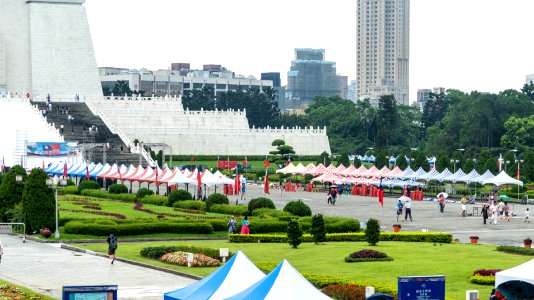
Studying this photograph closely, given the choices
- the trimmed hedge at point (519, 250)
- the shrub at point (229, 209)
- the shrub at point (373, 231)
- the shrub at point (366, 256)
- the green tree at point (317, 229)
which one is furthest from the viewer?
the shrub at point (229, 209)

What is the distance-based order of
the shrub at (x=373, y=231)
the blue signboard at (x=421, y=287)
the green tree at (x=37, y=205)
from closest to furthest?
the blue signboard at (x=421, y=287)
the shrub at (x=373, y=231)
the green tree at (x=37, y=205)

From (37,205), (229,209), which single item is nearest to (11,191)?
(37,205)

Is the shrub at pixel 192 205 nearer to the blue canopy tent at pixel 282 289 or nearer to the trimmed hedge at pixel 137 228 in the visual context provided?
the trimmed hedge at pixel 137 228

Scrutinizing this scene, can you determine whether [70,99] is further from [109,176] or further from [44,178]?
[44,178]

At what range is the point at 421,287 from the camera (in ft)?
66.4

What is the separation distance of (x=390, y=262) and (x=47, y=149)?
168ft

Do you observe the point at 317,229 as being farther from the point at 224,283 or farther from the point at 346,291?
the point at 224,283

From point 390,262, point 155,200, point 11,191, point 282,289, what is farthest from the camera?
point 155,200

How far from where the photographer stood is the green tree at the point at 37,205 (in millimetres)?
43781

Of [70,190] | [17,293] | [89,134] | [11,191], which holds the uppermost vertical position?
[89,134]

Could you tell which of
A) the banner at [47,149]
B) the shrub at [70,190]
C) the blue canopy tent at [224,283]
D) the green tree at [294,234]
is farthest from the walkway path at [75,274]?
the banner at [47,149]

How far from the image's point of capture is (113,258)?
34156mm

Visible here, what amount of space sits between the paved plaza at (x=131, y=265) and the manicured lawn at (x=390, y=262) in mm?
1322

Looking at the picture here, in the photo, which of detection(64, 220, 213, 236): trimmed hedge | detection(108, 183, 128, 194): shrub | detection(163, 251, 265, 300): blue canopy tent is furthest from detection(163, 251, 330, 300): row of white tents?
detection(108, 183, 128, 194): shrub
